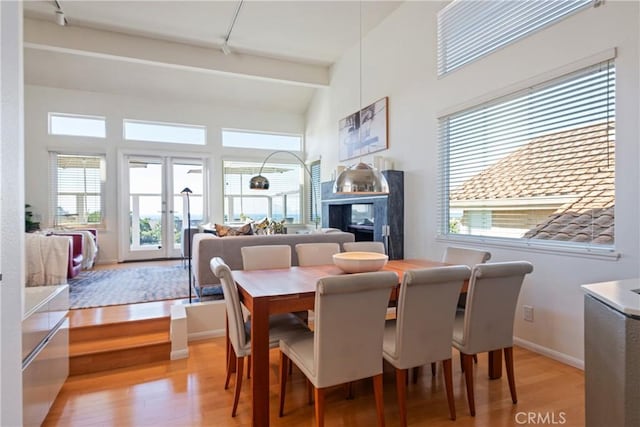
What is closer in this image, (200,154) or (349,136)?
(349,136)

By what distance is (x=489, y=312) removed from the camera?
212 cm

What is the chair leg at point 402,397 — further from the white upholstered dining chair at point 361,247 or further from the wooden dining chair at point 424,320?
the white upholstered dining chair at point 361,247

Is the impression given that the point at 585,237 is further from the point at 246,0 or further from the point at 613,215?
the point at 246,0

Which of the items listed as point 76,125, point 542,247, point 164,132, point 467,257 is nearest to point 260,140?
point 164,132

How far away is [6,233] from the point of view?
1.19 metres

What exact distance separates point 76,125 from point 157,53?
97.2 inches

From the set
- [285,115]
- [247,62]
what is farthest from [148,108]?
[285,115]

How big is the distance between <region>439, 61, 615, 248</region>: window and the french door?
5050mm

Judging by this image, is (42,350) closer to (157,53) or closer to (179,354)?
(179,354)

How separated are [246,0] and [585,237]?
464cm

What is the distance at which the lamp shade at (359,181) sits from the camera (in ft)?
8.57

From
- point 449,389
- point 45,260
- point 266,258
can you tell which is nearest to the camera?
point 449,389

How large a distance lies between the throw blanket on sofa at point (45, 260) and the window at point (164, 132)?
3544 millimetres

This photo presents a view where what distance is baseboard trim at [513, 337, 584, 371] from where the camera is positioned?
265 centimetres
